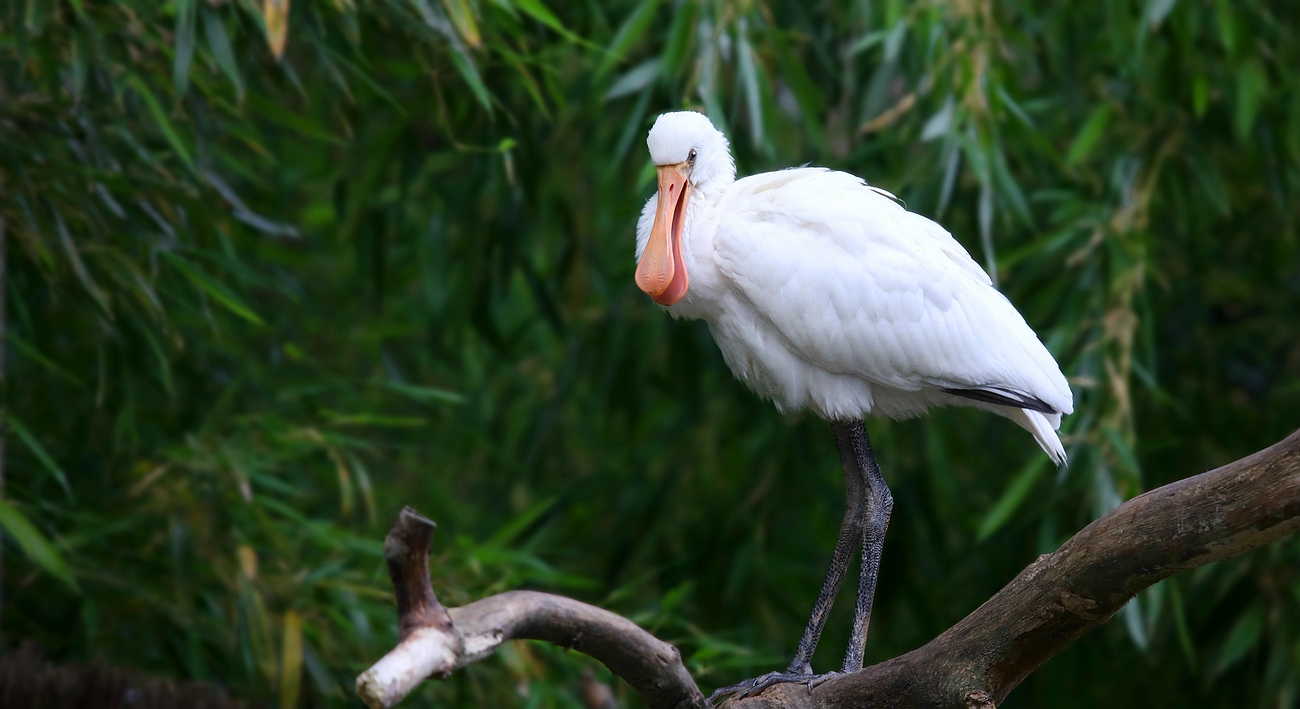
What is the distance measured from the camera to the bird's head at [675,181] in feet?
7.23

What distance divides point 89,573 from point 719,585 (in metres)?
1.76

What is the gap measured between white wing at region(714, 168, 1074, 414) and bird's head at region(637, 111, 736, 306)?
0.09m

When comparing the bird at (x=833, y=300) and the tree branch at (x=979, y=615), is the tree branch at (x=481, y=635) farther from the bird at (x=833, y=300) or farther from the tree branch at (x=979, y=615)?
the bird at (x=833, y=300)

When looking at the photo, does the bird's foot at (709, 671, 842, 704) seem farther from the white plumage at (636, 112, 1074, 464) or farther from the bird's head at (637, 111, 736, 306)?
the bird's head at (637, 111, 736, 306)

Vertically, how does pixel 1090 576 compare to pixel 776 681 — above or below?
above

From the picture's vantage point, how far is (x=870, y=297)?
2.29 metres

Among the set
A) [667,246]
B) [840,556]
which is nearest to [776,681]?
[840,556]

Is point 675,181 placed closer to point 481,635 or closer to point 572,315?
point 481,635

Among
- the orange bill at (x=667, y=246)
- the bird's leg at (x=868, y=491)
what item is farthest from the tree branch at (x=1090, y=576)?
the orange bill at (x=667, y=246)

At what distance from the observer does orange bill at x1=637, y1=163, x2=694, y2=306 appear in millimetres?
2195

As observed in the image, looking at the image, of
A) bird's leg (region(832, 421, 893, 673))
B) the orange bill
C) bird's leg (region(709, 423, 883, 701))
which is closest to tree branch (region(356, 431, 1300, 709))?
bird's leg (region(709, 423, 883, 701))

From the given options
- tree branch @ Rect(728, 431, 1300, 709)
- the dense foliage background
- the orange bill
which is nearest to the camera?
tree branch @ Rect(728, 431, 1300, 709)

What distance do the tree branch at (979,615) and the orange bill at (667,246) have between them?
55cm

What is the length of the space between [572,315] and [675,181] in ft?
6.87
